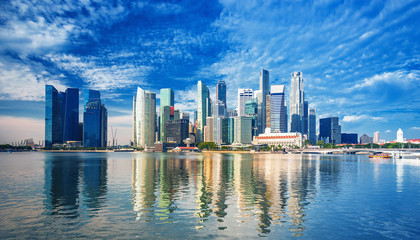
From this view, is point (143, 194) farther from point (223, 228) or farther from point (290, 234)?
point (290, 234)

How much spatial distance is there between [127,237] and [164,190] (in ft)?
88.1

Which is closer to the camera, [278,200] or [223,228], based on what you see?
[223,228]

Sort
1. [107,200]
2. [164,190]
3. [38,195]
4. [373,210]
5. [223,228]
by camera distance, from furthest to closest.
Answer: [164,190] < [38,195] < [107,200] < [373,210] < [223,228]

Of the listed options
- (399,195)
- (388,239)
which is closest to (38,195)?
(388,239)

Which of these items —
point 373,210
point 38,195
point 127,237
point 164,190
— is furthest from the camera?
point 164,190

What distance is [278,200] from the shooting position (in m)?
44.8

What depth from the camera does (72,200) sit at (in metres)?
44.4

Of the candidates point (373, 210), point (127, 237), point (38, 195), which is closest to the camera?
point (127, 237)

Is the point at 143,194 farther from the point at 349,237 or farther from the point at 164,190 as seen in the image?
the point at 349,237

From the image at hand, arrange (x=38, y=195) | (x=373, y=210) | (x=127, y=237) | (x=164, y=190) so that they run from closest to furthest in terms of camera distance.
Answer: (x=127, y=237)
(x=373, y=210)
(x=38, y=195)
(x=164, y=190)

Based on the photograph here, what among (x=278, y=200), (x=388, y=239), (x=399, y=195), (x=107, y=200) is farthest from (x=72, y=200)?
(x=399, y=195)

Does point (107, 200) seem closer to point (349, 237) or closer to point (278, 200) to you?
point (278, 200)

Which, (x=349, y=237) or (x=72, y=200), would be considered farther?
(x=72, y=200)

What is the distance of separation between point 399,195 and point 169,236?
46.1 meters
